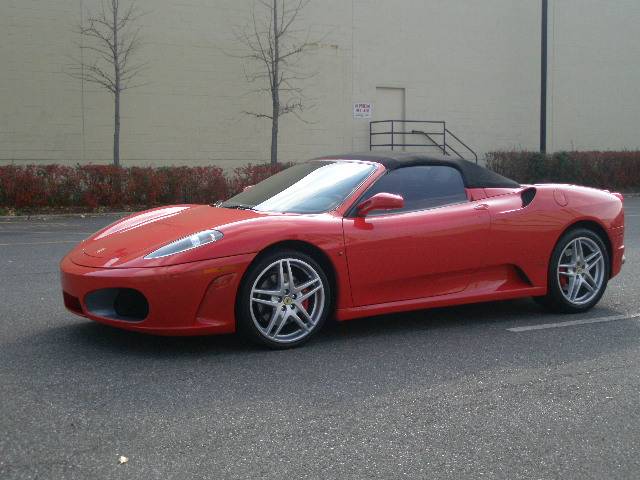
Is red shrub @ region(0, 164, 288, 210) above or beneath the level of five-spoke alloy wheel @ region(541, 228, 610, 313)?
above

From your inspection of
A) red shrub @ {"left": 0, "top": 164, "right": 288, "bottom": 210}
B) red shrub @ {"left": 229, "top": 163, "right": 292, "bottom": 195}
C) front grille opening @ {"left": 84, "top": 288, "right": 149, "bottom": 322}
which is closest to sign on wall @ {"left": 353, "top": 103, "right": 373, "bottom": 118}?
red shrub @ {"left": 229, "top": 163, "right": 292, "bottom": 195}

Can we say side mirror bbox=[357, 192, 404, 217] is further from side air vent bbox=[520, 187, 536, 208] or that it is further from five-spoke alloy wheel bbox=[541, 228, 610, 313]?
five-spoke alloy wheel bbox=[541, 228, 610, 313]

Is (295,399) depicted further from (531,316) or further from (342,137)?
(342,137)

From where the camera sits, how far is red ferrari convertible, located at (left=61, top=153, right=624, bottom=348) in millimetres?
5273

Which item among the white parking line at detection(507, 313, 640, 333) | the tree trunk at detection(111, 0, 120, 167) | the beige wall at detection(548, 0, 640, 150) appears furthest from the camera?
the beige wall at detection(548, 0, 640, 150)

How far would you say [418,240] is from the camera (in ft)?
19.8

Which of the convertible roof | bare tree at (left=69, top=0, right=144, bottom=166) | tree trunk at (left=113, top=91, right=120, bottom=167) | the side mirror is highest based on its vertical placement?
bare tree at (left=69, top=0, right=144, bottom=166)

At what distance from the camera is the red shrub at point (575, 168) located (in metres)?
26.3

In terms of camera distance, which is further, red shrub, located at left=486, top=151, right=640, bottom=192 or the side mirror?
red shrub, located at left=486, top=151, right=640, bottom=192

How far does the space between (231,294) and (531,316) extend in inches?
104

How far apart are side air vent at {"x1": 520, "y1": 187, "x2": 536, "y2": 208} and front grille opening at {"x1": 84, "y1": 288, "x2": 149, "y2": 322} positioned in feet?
10.0

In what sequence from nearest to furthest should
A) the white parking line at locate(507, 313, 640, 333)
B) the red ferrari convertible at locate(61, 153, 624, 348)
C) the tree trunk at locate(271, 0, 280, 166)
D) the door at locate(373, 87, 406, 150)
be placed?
1. the red ferrari convertible at locate(61, 153, 624, 348)
2. the white parking line at locate(507, 313, 640, 333)
3. the tree trunk at locate(271, 0, 280, 166)
4. the door at locate(373, 87, 406, 150)

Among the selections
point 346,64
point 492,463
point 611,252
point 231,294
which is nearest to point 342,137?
point 346,64

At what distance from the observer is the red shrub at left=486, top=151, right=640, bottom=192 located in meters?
26.3
